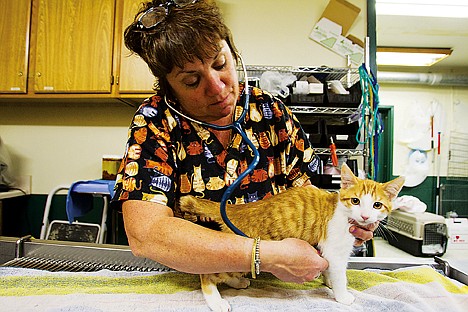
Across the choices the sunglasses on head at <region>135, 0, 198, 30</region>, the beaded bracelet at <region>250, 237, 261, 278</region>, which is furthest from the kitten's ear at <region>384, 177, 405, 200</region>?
the sunglasses on head at <region>135, 0, 198, 30</region>

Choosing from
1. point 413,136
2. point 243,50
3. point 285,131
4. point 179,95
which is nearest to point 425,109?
point 413,136

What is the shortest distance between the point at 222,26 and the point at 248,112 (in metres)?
0.24

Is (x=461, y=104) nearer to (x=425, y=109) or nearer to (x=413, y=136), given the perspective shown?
(x=425, y=109)

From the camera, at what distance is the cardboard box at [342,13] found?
2.27 m

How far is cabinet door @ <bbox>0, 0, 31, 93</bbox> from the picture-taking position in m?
2.17

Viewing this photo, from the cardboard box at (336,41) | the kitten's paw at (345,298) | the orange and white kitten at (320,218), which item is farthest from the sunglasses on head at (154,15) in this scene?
the cardboard box at (336,41)

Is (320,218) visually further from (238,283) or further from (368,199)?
(238,283)

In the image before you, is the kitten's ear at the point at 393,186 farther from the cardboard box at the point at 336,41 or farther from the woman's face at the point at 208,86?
the cardboard box at the point at 336,41

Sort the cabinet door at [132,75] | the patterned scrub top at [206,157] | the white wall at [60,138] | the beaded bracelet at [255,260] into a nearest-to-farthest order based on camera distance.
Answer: the beaded bracelet at [255,260] < the patterned scrub top at [206,157] < the cabinet door at [132,75] < the white wall at [60,138]

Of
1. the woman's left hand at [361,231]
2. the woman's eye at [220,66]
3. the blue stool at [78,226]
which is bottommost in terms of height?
the blue stool at [78,226]

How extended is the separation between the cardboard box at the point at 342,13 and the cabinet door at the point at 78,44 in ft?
4.96

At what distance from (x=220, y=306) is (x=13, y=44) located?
92.1 inches

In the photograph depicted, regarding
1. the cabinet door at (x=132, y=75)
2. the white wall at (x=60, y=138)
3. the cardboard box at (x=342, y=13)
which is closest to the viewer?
Answer: the cabinet door at (x=132, y=75)

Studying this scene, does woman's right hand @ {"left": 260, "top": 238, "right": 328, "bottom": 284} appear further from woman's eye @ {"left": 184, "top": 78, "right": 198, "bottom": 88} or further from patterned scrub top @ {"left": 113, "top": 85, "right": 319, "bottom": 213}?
woman's eye @ {"left": 184, "top": 78, "right": 198, "bottom": 88}
